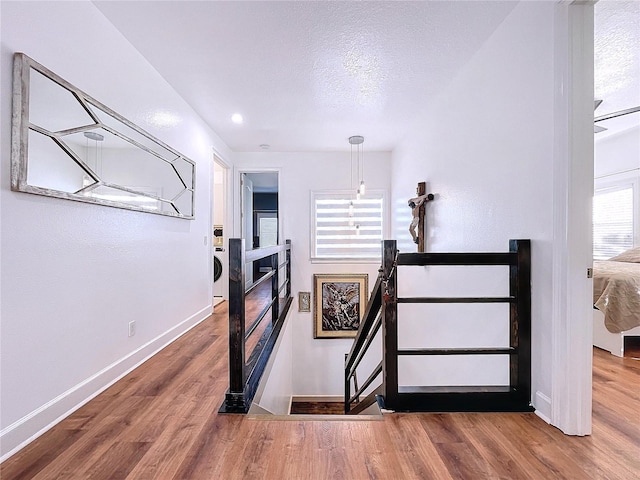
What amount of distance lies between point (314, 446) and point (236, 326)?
2.33 feet

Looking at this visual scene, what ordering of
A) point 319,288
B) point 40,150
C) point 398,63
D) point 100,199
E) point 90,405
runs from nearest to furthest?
point 40,150 < point 90,405 < point 100,199 < point 398,63 < point 319,288

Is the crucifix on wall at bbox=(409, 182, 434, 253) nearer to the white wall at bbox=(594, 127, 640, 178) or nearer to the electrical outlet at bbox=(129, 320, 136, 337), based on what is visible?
the electrical outlet at bbox=(129, 320, 136, 337)

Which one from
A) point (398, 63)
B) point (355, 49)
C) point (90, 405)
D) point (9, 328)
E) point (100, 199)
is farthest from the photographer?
point (398, 63)

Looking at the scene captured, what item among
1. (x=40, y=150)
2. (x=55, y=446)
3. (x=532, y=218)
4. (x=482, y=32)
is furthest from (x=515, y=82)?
(x=55, y=446)

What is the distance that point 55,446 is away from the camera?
139 centimetres

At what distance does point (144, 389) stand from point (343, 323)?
345 cm

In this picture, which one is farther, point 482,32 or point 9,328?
point 482,32

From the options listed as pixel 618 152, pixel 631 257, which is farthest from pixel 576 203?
pixel 618 152

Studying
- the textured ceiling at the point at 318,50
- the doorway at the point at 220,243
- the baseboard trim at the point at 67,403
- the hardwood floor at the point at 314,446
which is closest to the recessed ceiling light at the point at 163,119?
the textured ceiling at the point at 318,50

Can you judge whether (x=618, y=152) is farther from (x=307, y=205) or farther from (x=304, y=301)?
(x=304, y=301)

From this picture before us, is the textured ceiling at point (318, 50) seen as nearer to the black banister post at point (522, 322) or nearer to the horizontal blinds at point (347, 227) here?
the black banister post at point (522, 322)

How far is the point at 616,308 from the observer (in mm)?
2441

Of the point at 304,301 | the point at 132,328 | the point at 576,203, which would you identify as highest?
the point at 576,203

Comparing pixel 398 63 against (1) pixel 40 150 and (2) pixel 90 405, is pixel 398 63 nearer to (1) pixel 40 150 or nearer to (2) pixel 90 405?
(1) pixel 40 150
